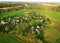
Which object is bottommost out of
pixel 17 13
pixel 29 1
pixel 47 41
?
pixel 47 41

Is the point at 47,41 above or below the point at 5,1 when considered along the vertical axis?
below

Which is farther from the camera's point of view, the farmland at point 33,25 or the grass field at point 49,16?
the grass field at point 49,16

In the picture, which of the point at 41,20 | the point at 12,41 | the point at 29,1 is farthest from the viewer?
the point at 29,1

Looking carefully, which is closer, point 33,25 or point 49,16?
point 33,25

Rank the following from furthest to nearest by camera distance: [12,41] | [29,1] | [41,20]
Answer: [29,1], [41,20], [12,41]

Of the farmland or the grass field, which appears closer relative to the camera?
the farmland

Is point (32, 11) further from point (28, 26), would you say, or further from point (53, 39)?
point (53, 39)

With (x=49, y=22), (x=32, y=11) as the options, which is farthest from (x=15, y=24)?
(x=49, y=22)

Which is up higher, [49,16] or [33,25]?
[49,16]
